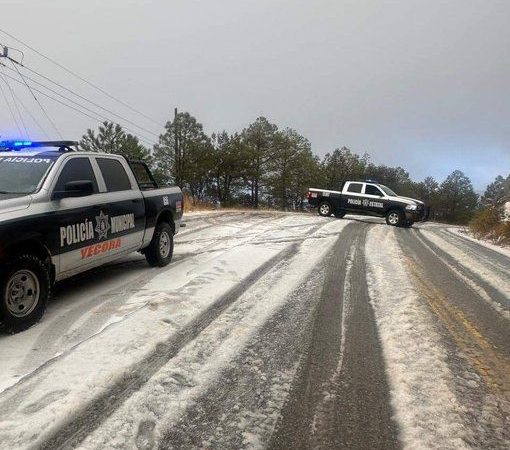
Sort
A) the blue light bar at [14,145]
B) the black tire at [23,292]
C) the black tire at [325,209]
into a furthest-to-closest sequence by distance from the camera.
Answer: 1. the black tire at [325,209]
2. the blue light bar at [14,145]
3. the black tire at [23,292]

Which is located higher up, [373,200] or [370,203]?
[373,200]

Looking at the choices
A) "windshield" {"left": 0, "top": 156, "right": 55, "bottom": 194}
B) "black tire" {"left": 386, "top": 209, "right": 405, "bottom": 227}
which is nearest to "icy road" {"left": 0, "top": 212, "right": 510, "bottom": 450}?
"windshield" {"left": 0, "top": 156, "right": 55, "bottom": 194}

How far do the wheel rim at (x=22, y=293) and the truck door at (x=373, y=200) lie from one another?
700 inches

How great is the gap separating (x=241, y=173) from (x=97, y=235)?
176ft

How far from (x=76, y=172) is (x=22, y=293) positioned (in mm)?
1695

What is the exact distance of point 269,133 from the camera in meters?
57.5

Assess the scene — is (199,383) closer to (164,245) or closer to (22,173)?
(22,173)

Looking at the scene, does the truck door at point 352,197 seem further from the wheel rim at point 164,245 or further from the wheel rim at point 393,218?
the wheel rim at point 164,245

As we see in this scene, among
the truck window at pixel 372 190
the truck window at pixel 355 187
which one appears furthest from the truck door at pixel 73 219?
the truck window at pixel 355 187

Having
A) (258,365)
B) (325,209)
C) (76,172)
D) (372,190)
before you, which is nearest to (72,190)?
(76,172)

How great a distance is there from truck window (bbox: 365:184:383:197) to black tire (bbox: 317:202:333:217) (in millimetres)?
2202

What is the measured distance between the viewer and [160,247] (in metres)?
6.96

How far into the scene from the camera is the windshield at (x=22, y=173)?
15.0 ft

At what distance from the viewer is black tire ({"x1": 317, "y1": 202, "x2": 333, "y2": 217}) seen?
2222 centimetres
